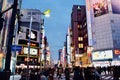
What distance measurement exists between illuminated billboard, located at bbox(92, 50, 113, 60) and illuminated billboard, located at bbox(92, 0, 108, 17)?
14280mm

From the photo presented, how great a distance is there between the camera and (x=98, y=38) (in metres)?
76.8

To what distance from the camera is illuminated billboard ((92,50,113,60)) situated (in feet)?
230

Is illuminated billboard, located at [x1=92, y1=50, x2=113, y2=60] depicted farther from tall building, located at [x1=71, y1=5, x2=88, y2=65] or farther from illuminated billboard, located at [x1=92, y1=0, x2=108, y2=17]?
tall building, located at [x1=71, y1=5, x2=88, y2=65]

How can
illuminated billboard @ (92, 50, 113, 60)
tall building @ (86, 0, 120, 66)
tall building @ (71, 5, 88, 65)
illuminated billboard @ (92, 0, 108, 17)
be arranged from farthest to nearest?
tall building @ (71, 5, 88, 65)
illuminated billboard @ (92, 0, 108, 17)
tall building @ (86, 0, 120, 66)
illuminated billboard @ (92, 50, 113, 60)

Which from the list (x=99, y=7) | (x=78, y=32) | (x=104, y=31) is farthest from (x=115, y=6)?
(x=78, y=32)

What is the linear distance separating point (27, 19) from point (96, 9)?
147ft

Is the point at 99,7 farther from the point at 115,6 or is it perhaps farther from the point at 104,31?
the point at 104,31

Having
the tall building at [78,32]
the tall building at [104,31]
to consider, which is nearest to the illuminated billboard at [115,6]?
the tall building at [104,31]

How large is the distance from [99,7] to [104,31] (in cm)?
947

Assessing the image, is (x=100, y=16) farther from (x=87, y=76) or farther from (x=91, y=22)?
(x=87, y=76)

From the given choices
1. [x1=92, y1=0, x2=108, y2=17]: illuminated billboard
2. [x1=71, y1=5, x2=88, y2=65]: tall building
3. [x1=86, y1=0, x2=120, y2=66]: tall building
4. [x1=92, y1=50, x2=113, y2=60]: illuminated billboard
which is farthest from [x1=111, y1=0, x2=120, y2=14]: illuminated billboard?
[x1=71, y1=5, x2=88, y2=65]: tall building

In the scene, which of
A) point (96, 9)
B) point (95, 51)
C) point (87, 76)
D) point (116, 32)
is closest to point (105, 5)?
point (96, 9)

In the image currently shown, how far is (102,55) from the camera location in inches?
2854

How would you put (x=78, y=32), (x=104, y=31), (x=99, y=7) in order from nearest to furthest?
(x=104, y=31) → (x=99, y=7) → (x=78, y=32)
